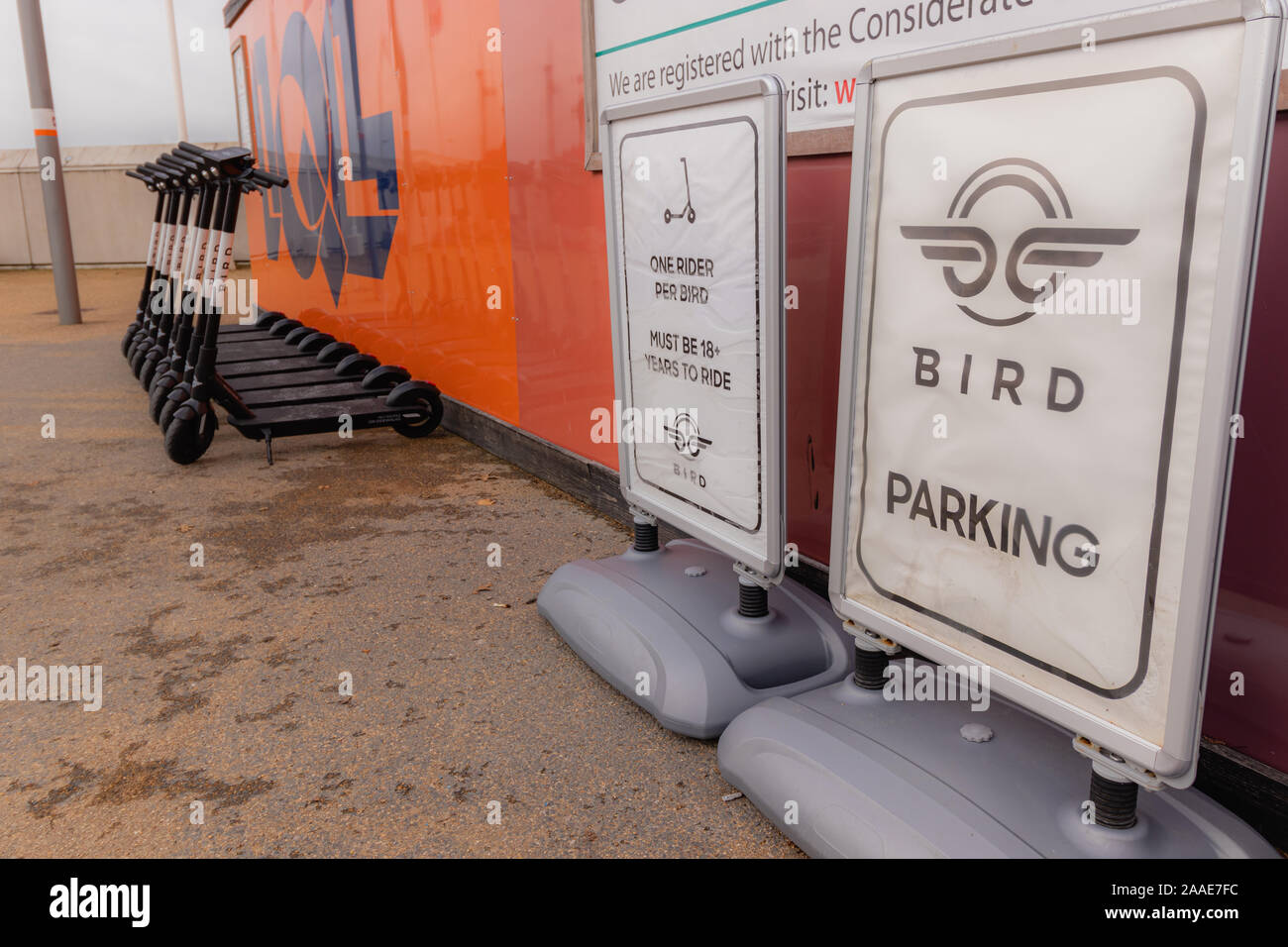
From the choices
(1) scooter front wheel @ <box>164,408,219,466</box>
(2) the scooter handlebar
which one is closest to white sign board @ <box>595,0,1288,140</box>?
(2) the scooter handlebar

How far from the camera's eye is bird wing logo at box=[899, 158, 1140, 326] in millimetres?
1521

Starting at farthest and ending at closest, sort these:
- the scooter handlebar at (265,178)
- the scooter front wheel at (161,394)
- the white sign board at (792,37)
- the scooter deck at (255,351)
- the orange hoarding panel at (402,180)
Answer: the scooter deck at (255,351) < the scooter front wheel at (161,394) < the scooter handlebar at (265,178) < the orange hoarding panel at (402,180) < the white sign board at (792,37)

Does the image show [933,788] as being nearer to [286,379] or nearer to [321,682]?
[321,682]

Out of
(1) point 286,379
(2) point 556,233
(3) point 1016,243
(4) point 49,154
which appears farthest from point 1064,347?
(4) point 49,154

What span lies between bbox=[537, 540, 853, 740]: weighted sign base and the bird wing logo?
1.08m

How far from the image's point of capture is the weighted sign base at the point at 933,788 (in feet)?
5.42

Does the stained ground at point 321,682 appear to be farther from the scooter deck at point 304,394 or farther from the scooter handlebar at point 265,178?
the scooter handlebar at point 265,178

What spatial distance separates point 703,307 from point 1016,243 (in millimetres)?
929

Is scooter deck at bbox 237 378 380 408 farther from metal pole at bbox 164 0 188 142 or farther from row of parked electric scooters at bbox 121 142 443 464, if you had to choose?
metal pole at bbox 164 0 188 142

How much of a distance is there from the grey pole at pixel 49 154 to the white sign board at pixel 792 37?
28.7 ft

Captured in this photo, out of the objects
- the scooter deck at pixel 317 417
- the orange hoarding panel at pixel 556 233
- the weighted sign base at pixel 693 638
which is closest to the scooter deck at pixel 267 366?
the scooter deck at pixel 317 417

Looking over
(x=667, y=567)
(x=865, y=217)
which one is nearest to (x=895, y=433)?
(x=865, y=217)

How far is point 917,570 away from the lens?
1.88 meters
